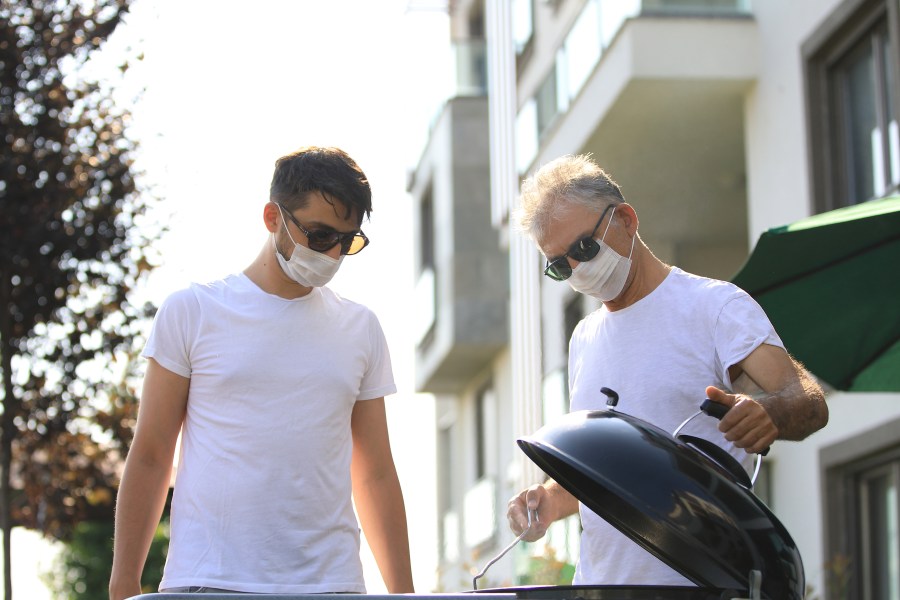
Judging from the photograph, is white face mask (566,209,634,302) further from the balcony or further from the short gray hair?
the balcony

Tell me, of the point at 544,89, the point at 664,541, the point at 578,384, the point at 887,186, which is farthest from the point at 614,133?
the point at 664,541

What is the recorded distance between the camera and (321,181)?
A: 400cm

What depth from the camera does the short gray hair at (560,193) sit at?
4.03 metres

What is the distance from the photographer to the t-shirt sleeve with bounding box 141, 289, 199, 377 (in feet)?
13.2

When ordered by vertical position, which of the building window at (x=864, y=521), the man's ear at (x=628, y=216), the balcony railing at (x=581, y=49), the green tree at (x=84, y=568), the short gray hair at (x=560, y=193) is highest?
the balcony railing at (x=581, y=49)

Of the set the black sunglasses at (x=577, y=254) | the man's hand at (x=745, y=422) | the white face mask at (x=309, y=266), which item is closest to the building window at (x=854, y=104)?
the black sunglasses at (x=577, y=254)

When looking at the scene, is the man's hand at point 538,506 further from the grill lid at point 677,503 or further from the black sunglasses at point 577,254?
the grill lid at point 677,503

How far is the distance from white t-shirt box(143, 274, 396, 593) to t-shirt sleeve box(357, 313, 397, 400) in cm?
6

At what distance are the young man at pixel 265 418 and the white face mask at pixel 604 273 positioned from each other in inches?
21.7

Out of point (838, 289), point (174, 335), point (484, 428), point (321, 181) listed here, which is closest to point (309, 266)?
point (321, 181)

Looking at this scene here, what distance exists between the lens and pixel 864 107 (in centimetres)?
1173

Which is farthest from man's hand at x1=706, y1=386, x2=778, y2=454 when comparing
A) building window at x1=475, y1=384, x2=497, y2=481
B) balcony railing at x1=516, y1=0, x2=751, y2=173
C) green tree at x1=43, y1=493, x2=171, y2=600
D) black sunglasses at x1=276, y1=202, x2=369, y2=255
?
green tree at x1=43, y1=493, x2=171, y2=600

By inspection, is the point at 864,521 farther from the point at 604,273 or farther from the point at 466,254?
the point at 466,254

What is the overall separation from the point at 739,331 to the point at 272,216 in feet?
3.98
